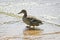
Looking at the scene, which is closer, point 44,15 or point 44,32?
point 44,32

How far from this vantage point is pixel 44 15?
808 centimetres

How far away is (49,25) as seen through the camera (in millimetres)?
6871

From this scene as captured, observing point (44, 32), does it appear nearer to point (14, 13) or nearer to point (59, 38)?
point (59, 38)

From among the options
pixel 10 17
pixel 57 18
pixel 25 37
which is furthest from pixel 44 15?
pixel 25 37

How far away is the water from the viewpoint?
19.3ft

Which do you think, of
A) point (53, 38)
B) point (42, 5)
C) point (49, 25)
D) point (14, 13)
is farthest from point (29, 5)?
point (53, 38)

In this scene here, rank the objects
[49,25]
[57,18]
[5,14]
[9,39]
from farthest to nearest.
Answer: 1. [5,14]
2. [57,18]
3. [49,25]
4. [9,39]

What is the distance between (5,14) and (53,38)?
10.0 ft

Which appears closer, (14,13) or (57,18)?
(57,18)

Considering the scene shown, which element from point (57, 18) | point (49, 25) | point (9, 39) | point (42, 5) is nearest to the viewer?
point (9, 39)

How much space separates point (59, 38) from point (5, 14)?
3.11 m

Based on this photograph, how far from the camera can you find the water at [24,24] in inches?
232

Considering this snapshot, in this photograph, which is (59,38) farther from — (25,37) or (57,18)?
(57,18)

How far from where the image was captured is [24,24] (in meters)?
7.07
